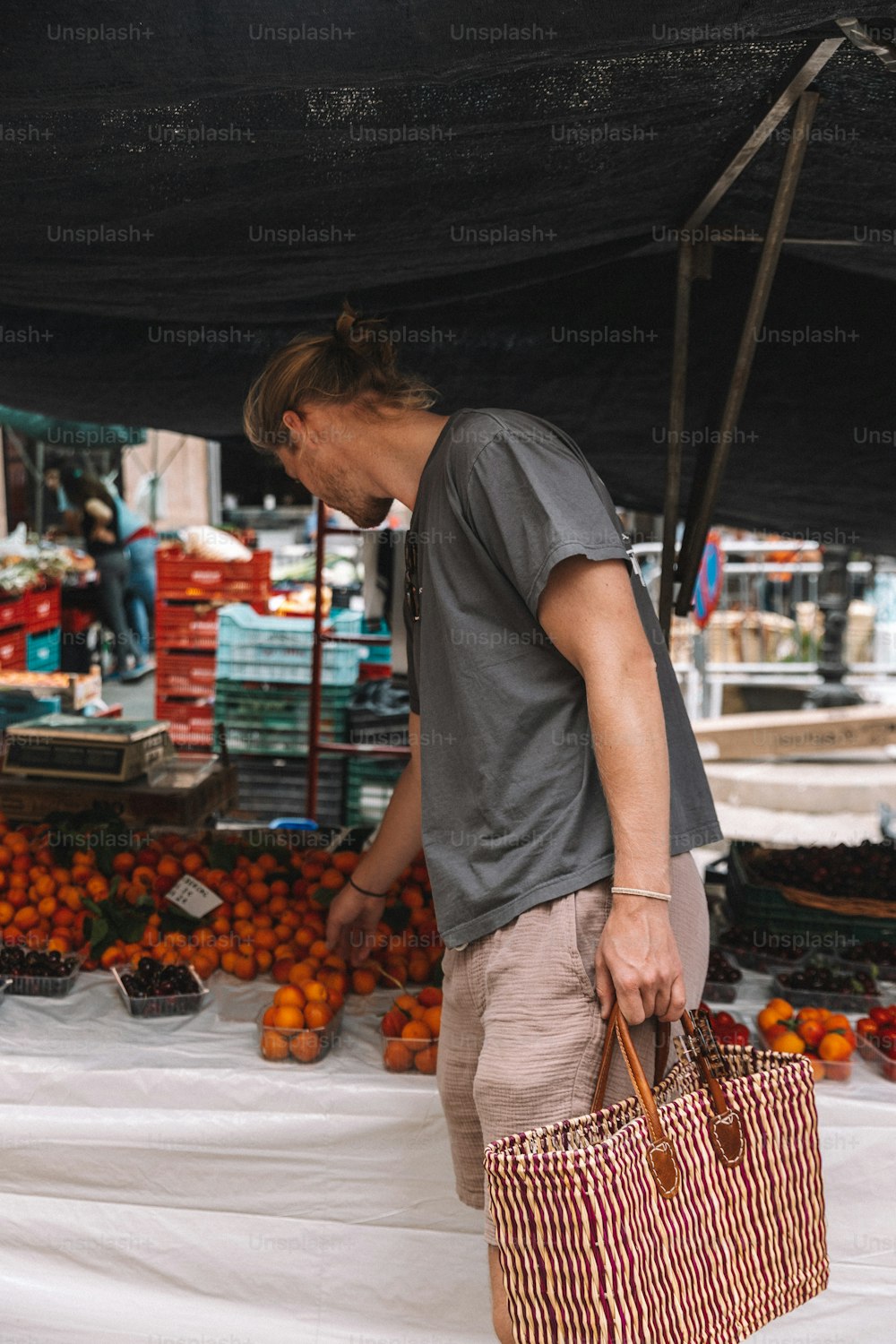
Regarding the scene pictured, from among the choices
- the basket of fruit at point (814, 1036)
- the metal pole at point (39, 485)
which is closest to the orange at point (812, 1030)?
the basket of fruit at point (814, 1036)

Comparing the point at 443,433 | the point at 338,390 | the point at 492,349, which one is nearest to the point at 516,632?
the point at 443,433

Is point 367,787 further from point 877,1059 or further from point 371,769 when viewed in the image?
point 877,1059

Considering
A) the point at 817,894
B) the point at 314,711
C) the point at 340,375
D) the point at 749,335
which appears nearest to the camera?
the point at 340,375

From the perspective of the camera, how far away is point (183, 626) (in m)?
7.71

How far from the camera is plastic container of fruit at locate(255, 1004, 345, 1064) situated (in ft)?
8.11

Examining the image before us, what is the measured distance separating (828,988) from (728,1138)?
54.7 inches

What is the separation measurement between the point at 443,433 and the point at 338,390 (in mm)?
235

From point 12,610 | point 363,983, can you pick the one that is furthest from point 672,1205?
point 12,610

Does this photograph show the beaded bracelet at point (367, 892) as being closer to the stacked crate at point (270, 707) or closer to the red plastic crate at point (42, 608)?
the stacked crate at point (270, 707)

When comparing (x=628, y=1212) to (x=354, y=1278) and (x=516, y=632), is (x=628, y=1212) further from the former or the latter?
(x=354, y=1278)

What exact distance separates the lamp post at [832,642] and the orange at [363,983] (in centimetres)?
701

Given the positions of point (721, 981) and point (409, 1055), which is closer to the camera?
point (409, 1055)

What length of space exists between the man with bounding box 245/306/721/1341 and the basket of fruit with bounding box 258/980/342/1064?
0.70 meters

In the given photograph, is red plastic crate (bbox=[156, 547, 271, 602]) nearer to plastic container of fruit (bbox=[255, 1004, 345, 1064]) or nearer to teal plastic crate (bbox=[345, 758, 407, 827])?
teal plastic crate (bbox=[345, 758, 407, 827])
